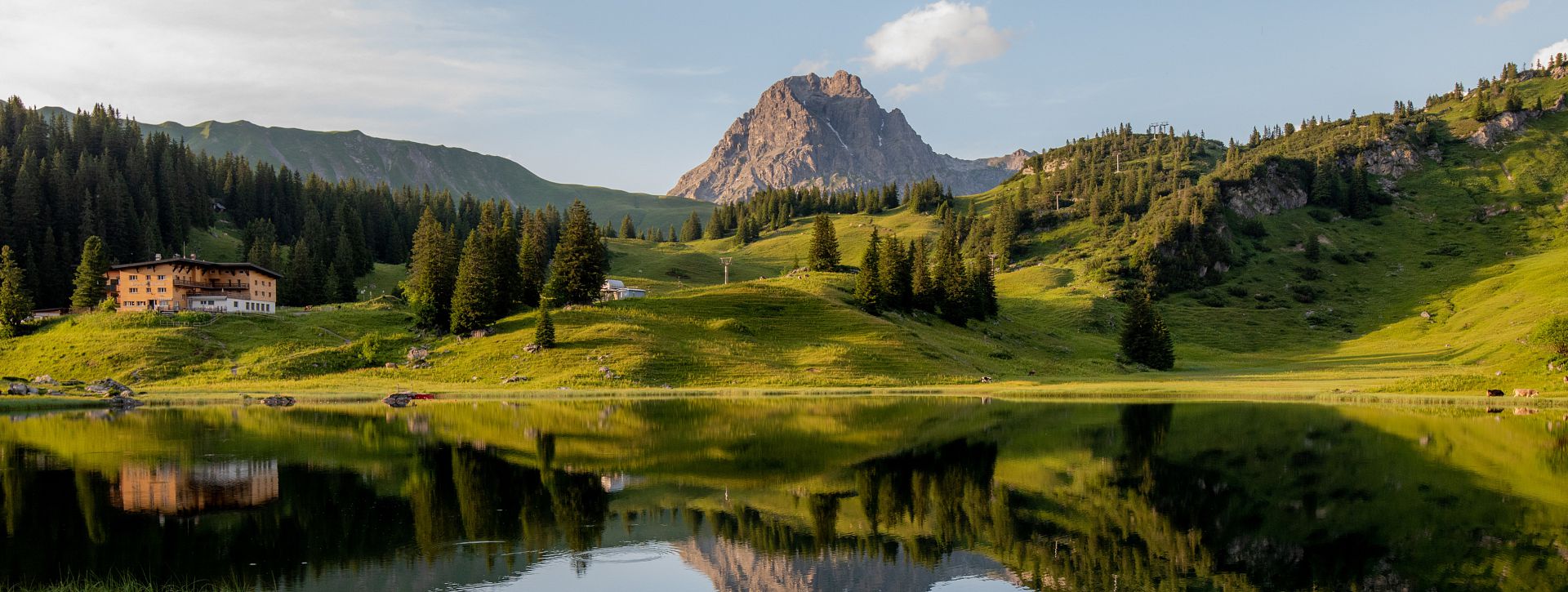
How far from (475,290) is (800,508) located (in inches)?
3331

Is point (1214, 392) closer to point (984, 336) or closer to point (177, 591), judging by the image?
point (984, 336)

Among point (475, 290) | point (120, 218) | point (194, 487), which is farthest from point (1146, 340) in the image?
point (120, 218)

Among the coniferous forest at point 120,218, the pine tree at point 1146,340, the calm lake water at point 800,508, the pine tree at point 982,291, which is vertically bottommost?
the pine tree at point 1146,340

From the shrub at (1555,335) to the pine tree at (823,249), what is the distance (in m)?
95.5

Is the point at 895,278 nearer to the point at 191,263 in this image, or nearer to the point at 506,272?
the point at 506,272

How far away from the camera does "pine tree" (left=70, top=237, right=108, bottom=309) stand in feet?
375

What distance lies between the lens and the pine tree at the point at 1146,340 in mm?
118312

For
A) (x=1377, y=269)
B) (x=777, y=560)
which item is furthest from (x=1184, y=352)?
(x=777, y=560)

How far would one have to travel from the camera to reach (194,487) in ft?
97.7

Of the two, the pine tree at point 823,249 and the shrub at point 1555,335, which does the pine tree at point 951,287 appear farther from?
the shrub at point 1555,335

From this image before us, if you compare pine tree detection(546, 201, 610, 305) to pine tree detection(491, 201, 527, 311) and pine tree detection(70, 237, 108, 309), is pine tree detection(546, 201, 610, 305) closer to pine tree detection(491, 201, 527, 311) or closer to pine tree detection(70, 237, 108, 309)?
pine tree detection(491, 201, 527, 311)

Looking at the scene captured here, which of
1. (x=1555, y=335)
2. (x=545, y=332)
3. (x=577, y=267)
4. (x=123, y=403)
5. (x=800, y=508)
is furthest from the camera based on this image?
(x=577, y=267)

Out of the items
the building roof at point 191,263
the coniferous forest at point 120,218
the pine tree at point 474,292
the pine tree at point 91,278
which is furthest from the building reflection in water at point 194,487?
the pine tree at point 91,278

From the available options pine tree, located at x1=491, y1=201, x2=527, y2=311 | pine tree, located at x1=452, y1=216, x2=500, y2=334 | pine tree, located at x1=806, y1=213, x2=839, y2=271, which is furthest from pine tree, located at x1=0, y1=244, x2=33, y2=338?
pine tree, located at x1=806, y1=213, x2=839, y2=271
